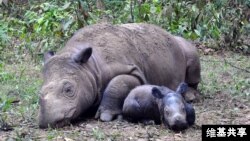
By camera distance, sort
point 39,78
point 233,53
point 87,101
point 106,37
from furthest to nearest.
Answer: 1. point 233,53
2. point 39,78
3. point 106,37
4. point 87,101

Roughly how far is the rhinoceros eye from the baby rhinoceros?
643mm

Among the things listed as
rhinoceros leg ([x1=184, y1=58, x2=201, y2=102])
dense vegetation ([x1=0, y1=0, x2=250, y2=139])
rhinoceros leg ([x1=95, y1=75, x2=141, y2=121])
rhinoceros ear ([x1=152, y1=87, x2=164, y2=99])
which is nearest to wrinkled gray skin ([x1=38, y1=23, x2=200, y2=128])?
rhinoceros leg ([x1=95, y1=75, x2=141, y2=121])

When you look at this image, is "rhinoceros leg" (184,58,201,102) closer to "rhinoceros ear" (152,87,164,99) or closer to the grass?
the grass

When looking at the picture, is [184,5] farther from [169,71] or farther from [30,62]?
[169,71]

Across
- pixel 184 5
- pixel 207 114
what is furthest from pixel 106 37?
pixel 184 5

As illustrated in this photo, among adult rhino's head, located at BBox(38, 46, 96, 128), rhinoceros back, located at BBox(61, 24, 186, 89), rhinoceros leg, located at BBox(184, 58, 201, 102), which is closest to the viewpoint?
adult rhino's head, located at BBox(38, 46, 96, 128)

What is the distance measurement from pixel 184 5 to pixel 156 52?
4.61 metres

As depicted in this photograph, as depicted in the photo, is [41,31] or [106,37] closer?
[106,37]

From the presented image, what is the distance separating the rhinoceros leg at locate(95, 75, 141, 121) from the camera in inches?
299

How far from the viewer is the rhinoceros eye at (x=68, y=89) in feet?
23.9

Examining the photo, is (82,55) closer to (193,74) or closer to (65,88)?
(65,88)

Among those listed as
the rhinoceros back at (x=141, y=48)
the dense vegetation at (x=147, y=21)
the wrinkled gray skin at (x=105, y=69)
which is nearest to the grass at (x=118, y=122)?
the dense vegetation at (x=147, y=21)

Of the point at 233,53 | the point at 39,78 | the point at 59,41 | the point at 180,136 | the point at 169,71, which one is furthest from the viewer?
the point at 233,53

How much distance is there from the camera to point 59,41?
1187 cm
